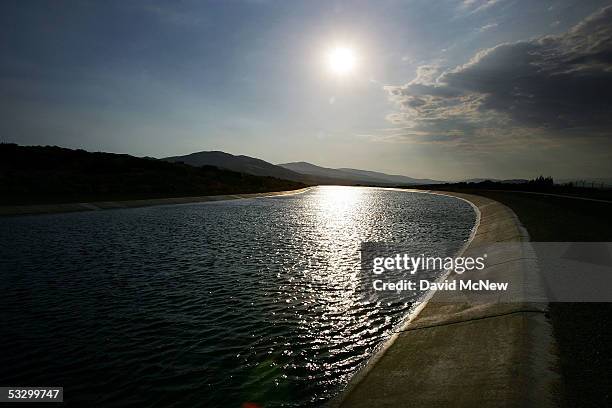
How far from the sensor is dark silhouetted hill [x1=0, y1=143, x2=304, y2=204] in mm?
55662

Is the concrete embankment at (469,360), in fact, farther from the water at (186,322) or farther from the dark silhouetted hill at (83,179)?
the dark silhouetted hill at (83,179)

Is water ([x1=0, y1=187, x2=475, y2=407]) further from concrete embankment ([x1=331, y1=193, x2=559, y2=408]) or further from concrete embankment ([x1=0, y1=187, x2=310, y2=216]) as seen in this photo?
concrete embankment ([x1=0, y1=187, x2=310, y2=216])

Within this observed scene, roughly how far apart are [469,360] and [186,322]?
8.42 meters

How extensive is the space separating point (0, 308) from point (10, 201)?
149 feet

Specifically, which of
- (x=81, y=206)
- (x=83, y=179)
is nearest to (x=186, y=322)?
(x=81, y=206)

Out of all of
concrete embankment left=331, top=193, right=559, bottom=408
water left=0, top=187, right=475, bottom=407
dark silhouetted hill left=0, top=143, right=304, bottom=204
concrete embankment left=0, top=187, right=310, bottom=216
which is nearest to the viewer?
concrete embankment left=331, top=193, right=559, bottom=408

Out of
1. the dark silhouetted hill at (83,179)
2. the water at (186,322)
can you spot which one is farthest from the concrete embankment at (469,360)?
the dark silhouetted hill at (83,179)

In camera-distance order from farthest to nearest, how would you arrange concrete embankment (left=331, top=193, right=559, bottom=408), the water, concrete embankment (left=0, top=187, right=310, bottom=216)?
concrete embankment (left=0, top=187, right=310, bottom=216), the water, concrete embankment (left=331, top=193, right=559, bottom=408)

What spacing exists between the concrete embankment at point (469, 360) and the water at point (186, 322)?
927 millimetres

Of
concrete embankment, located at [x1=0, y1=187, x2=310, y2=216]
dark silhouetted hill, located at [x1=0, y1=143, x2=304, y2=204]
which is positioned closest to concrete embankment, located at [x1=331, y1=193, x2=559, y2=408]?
concrete embankment, located at [x1=0, y1=187, x2=310, y2=216]

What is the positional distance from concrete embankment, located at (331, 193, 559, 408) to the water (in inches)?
36.5

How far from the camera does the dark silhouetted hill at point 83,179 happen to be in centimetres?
5566

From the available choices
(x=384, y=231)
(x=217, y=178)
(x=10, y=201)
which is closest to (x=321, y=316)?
(x=384, y=231)

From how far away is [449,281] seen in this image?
14.7m
